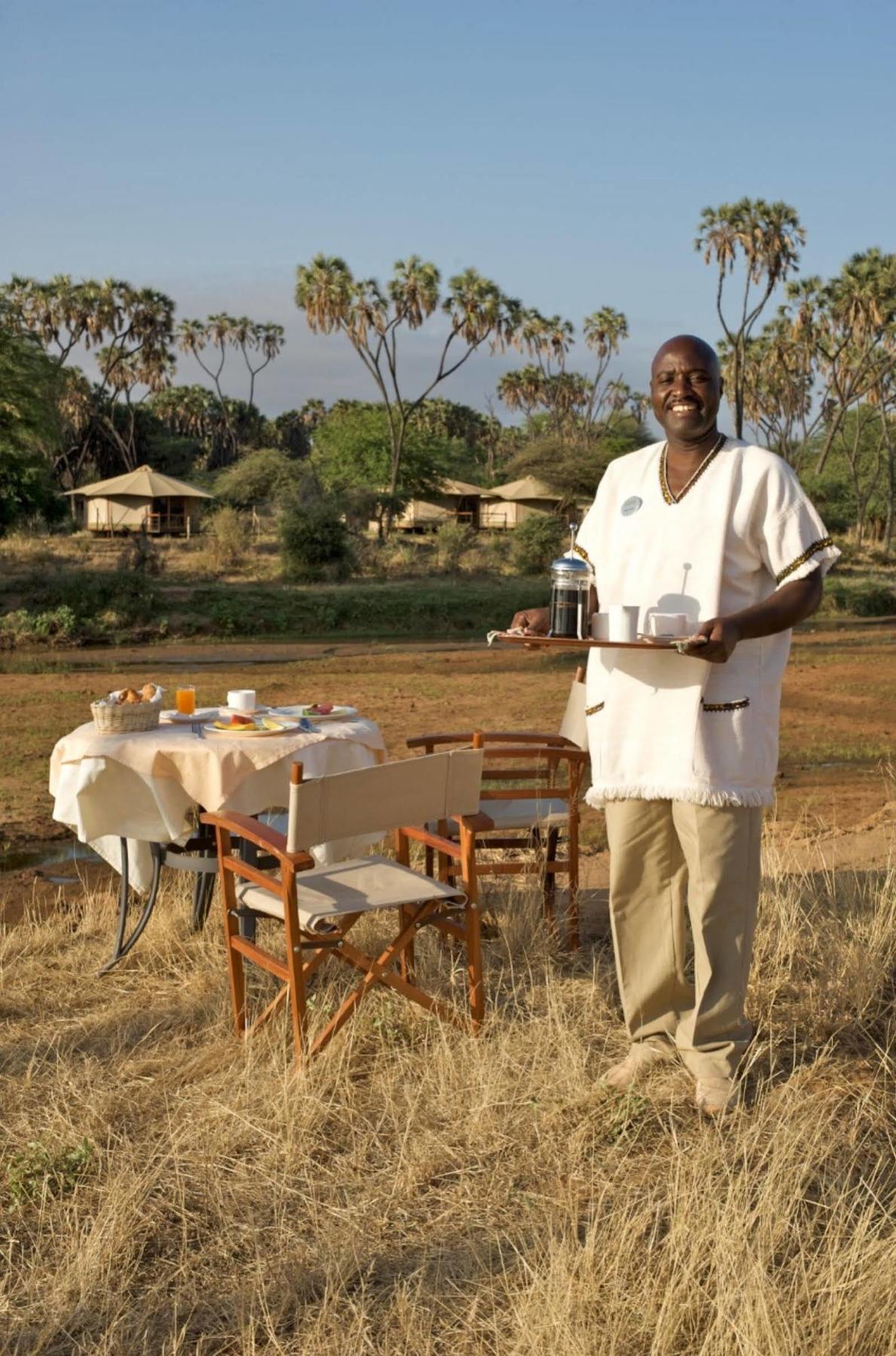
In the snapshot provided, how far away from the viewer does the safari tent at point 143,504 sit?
128ft

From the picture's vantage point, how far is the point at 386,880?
4.23 metres

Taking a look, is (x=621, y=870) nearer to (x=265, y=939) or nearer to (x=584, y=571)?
(x=584, y=571)

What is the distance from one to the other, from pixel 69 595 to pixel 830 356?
3589 centimetres

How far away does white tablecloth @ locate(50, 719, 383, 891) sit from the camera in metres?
4.84

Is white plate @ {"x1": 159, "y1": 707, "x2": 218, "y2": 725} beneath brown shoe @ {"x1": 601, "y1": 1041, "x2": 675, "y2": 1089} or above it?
above

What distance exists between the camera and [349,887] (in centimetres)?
416

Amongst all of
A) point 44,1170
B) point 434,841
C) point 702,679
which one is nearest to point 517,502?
point 434,841

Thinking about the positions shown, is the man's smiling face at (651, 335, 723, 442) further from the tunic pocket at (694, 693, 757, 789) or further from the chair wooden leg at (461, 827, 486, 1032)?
the chair wooden leg at (461, 827, 486, 1032)

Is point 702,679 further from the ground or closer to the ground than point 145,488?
closer to the ground

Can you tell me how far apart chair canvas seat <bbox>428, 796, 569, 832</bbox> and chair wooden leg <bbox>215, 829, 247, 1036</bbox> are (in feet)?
3.83

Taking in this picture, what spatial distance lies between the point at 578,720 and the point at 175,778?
145 centimetres

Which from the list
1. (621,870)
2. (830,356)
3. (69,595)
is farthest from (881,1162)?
(830,356)

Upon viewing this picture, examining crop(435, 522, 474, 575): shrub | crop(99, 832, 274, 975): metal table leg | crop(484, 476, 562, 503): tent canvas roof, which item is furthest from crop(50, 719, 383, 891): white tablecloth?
crop(484, 476, 562, 503): tent canvas roof

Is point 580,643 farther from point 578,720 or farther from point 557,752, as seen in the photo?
point 557,752
